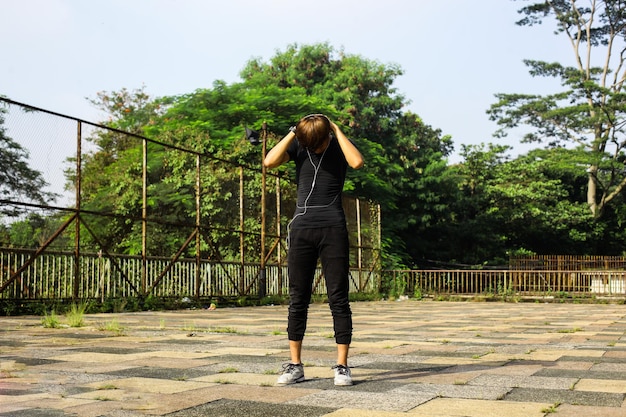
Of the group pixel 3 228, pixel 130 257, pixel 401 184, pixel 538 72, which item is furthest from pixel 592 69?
pixel 3 228

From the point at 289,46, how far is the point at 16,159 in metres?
30.5

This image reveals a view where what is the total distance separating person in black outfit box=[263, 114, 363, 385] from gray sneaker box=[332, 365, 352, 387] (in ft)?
0.09

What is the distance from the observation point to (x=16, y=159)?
10.2m

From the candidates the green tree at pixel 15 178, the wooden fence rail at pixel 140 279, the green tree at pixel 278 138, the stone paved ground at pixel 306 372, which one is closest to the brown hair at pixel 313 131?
the stone paved ground at pixel 306 372

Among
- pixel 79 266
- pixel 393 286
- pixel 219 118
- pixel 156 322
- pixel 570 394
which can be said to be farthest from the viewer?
pixel 219 118

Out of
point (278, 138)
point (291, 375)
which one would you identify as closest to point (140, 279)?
point (291, 375)

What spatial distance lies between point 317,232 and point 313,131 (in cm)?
61

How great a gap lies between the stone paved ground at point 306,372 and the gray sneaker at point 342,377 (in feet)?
0.19

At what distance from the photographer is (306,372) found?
5.00 meters

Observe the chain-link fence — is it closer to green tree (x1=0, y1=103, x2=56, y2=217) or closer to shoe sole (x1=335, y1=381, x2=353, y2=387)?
green tree (x1=0, y1=103, x2=56, y2=217)

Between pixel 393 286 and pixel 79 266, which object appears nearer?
pixel 79 266

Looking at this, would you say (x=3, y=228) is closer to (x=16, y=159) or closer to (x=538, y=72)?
(x=16, y=159)

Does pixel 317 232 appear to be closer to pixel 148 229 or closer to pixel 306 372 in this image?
pixel 306 372

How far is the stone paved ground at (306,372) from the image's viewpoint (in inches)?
142
